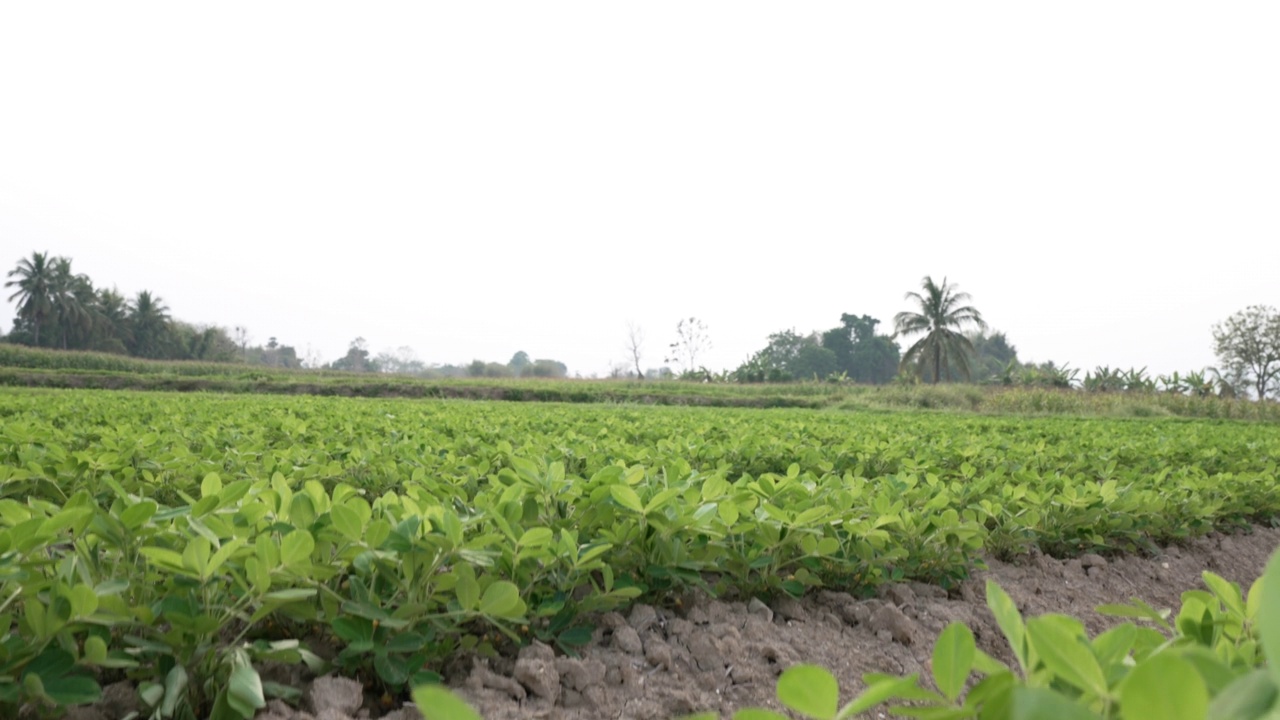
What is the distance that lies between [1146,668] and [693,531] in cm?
137

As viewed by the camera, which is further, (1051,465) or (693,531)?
(1051,465)

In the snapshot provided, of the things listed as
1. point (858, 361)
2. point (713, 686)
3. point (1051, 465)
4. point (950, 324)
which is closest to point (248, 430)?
point (713, 686)

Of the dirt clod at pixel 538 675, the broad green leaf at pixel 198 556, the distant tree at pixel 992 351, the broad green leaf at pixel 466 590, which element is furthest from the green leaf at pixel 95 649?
the distant tree at pixel 992 351

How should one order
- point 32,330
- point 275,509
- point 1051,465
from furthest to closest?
point 32,330 < point 1051,465 < point 275,509

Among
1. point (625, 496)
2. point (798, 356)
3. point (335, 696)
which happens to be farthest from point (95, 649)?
point (798, 356)

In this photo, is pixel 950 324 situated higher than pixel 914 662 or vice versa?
pixel 950 324

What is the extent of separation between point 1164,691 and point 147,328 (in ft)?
196

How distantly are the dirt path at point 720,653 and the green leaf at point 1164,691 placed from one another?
103 cm

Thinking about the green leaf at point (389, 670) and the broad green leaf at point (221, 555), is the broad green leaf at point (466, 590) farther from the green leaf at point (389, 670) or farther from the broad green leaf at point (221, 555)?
the broad green leaf at point (221, 555)

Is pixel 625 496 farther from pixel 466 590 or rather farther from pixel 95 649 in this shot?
pixel 95 649

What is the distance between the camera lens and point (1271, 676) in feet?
1.31

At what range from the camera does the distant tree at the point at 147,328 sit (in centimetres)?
4969

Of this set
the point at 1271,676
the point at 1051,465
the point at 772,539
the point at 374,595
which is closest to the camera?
the point at 1271,676

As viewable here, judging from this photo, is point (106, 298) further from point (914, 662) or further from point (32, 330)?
point (914, 662)
